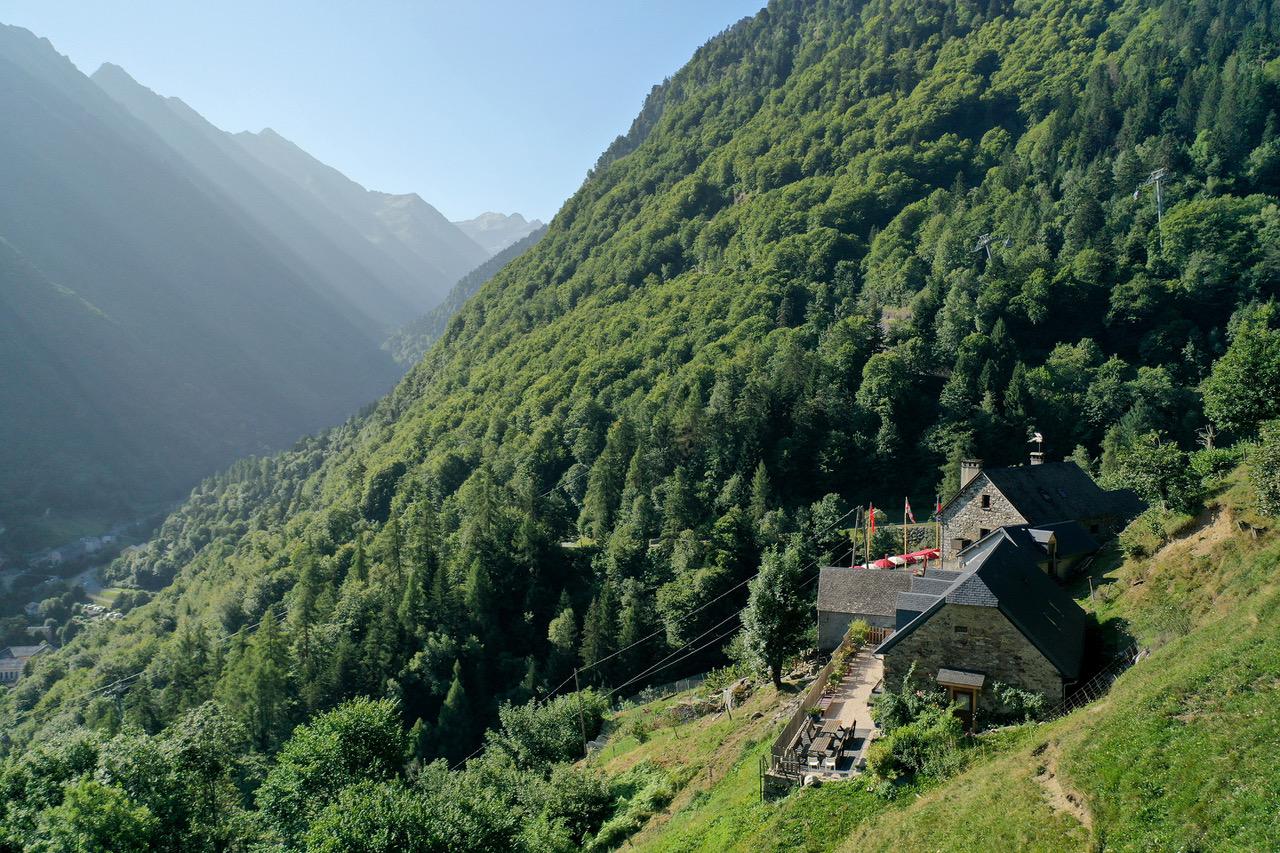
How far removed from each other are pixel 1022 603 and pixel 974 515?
18773 mm

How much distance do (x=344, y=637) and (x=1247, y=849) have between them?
247 ft

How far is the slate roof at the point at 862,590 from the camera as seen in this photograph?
1496 inches

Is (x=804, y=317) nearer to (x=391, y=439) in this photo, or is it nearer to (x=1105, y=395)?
(x=1105, y=395)

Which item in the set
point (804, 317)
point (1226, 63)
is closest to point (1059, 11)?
point (1226, 63)

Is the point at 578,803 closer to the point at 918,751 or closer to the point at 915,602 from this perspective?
the point at 918,751

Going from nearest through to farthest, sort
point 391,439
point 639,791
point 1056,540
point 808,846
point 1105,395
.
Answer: point 808,846 < point 639,791 < point 1056,540 < point 1105,395 < point 391,439

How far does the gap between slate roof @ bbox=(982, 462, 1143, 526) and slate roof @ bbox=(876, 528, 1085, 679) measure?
1388 cm

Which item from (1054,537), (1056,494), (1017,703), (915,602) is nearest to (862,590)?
(1054,537)

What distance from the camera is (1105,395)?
70.8 metres

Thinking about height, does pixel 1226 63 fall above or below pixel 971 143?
above

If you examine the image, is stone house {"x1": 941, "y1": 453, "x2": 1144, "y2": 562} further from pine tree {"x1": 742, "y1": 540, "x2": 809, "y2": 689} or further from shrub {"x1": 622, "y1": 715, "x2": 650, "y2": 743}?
shrub {"x1": 622, "y1": 715, "x2": 650, "y2": 743}

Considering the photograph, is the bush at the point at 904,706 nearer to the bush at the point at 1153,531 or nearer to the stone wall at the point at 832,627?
the bush at the point at 1153,531

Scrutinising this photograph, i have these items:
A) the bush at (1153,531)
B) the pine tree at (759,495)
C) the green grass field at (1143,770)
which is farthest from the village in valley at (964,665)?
the pine tree at (759,495)

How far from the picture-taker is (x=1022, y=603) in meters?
24.8
